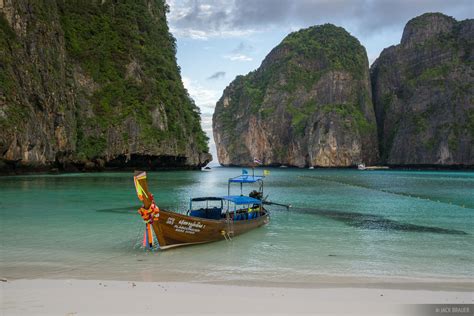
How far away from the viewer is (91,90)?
6738 cm

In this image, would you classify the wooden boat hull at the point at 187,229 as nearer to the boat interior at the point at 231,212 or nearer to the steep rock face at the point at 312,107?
the boat interior at the point at 231,212

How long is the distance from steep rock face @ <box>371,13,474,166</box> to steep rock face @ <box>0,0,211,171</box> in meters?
70.9

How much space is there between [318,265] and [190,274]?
12.2 feet

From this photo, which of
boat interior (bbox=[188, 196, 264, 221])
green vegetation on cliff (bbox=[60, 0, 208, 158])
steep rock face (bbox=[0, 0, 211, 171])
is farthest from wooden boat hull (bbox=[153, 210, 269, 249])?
green vegetation on cliff (bbox=[60, 0, 208, 158])

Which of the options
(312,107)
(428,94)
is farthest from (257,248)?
(312,107)

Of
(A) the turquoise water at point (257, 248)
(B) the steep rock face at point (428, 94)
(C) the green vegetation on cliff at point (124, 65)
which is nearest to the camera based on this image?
(A) the turquoise water at point (257, 248)

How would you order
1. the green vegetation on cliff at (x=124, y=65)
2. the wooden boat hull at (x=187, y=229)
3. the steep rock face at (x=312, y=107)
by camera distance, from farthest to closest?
the steep rock face at (x=312, y=107) → the green vegetation on cliff at (x=124, y=65) → the wooden boat hull at (x=187, y=229)

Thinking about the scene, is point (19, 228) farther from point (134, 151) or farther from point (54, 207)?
point (134, 151)

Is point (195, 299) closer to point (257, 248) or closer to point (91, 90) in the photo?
point (257, 248)

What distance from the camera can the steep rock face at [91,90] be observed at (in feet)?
157

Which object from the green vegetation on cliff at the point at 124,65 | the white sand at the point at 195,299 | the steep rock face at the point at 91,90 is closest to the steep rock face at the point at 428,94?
the steep rock face at the point at 91,90

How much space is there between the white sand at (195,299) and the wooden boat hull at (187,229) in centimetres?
351

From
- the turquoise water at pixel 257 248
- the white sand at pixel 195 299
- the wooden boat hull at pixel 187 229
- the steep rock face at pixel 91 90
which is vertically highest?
the steep rock face at pixel 91 90

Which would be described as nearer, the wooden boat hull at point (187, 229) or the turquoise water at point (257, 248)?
the turquoise water at point (257, 248)
